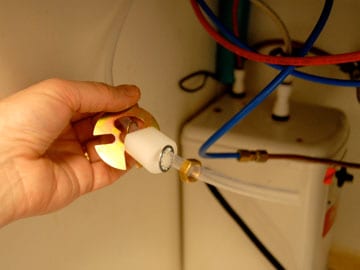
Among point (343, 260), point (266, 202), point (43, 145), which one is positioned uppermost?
point (43, 145)

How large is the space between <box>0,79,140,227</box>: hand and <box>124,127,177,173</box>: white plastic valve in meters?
0.06

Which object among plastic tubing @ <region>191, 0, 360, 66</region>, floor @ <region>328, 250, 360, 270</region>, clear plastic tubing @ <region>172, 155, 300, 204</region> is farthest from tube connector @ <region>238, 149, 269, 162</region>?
floor @ <region>328, 250, 360, 270</region>

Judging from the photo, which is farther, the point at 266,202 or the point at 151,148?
the point at 266,202

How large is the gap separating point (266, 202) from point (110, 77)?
0.43 metres

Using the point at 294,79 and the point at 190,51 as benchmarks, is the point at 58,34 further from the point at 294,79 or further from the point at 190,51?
the point at 294,79

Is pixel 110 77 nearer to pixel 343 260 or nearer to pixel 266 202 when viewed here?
pixel 266 202

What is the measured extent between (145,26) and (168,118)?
0.21 metres

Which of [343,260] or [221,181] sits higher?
[221,181]

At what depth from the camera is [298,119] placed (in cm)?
93

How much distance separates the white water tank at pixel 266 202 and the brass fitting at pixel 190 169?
1.03 feet

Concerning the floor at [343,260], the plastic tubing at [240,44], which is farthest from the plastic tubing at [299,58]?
the floor at [343,260]

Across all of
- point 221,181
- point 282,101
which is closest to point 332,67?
point 282,101

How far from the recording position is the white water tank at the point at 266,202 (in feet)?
2.76

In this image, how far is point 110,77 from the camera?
0.66 meters
